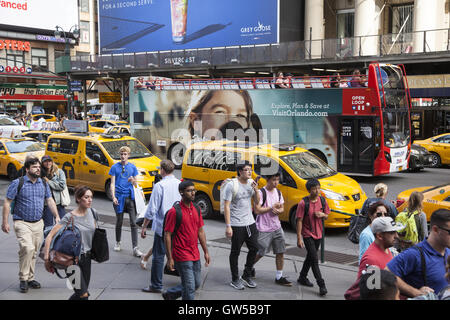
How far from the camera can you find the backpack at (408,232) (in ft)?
21.8

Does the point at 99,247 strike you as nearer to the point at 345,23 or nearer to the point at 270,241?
the point at 270,241

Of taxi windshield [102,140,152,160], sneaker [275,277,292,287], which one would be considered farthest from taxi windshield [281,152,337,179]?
taxi windshield [102,140,152,160]

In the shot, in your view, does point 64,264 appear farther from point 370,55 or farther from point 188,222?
point 370,55

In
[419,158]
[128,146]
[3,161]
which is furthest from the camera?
[419,158]

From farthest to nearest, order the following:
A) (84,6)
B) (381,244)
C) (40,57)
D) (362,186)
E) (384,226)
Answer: (84,6) < (40,57) < (362,186) < (381,244) < (384,226)

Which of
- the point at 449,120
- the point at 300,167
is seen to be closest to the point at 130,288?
the point at 300,167

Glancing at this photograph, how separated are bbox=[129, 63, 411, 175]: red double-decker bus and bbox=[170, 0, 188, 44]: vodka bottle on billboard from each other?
25.6 metres

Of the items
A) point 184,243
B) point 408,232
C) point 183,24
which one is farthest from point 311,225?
point 183,24

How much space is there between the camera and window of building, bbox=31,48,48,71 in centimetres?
6056

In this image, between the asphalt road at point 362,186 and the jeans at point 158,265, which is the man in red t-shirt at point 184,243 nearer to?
the jeans at point 158,265

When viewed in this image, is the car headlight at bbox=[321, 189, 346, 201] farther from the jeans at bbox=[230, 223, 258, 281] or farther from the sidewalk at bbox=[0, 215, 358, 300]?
the jeans at bbox=[230, 223, 258, 281]

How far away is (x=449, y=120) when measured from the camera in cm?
2864

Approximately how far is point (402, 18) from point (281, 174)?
27415 millimetres

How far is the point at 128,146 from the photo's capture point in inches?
575
